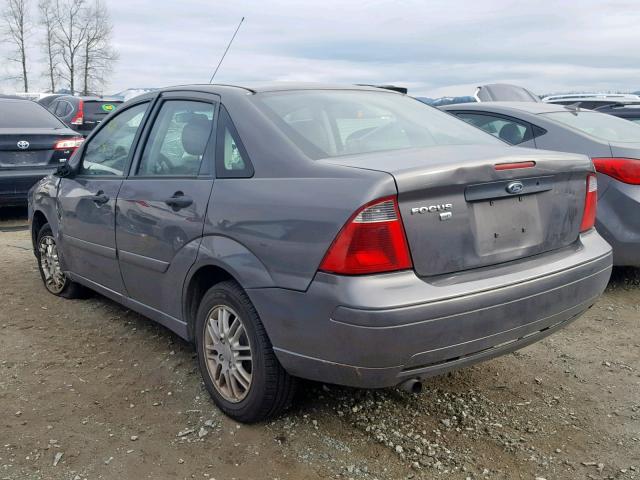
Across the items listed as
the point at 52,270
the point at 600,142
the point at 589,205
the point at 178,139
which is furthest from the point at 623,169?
the point at 52,270

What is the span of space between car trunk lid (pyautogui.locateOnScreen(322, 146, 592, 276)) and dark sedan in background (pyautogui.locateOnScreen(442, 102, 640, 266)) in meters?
1.84

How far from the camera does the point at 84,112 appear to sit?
14.2m

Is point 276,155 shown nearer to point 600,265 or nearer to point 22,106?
point 600,265

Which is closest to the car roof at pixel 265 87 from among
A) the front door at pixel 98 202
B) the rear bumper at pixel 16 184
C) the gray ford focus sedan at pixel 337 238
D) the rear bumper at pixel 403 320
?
the gray ford focus sedan at pixel 337 238

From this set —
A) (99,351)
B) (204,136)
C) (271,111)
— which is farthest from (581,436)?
(99,351)

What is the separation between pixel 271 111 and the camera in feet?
9.89

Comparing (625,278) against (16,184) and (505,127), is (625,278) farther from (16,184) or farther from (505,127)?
(16,184)

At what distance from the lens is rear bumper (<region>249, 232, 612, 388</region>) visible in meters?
2.34

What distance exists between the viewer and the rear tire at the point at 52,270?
475 cm

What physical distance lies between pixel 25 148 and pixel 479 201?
678 centimetres

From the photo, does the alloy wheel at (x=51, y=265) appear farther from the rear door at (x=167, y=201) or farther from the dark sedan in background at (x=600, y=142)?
the dark sedan in background at (x=600, y=142)

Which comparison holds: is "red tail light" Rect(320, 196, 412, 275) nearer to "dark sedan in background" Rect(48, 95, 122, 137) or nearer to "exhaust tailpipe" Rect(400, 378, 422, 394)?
"exhaust tailpipe" Rect(400, 378, 422, 394)

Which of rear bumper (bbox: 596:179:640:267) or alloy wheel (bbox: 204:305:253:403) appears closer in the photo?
alloy wheel (bbox: 204:305:253:403)

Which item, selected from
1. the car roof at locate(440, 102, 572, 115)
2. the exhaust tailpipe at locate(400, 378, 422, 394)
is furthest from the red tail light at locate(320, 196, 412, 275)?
the car roof at locate(440, 102, 572, 115)
